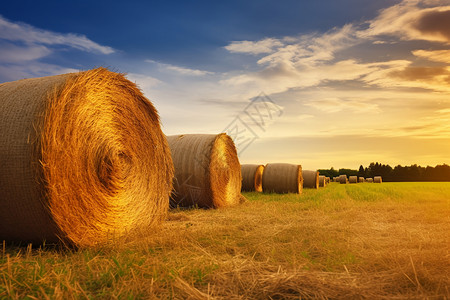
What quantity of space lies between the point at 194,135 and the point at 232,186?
1906mm

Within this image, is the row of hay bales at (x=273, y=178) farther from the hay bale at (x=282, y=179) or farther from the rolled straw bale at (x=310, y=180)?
the rolled straw bale at (x=310, y=180)

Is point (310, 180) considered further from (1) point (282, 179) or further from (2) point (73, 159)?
(2) point (73, 159)

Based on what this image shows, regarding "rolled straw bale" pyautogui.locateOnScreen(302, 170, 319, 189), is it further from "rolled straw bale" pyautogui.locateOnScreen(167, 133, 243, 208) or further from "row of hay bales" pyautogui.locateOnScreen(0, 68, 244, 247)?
"row of hay bales" pyautogui.locateOnScreen(0, 68, 244, 247)

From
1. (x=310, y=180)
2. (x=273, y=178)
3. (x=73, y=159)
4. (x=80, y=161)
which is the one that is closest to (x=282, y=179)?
(x=273, y=178)

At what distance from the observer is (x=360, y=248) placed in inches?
→ 184

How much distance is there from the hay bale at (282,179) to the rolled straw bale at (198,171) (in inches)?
228

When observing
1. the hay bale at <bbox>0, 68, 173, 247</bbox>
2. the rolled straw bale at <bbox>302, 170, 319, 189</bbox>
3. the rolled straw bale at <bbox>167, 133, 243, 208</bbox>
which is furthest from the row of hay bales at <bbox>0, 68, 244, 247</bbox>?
the rolled straw bale at <bbox>302, 170, 319, 189</bbox>

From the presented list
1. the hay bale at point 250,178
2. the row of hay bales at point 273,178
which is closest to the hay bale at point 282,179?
the row of hay bales at point 273,178

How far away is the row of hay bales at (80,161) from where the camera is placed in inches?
158

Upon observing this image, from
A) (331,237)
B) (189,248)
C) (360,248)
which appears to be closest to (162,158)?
(189,248)

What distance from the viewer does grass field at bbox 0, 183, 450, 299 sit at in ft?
9.62

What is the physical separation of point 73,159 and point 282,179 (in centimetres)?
1174

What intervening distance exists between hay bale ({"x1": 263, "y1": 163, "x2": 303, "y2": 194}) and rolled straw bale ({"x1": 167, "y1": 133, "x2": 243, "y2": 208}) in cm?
579

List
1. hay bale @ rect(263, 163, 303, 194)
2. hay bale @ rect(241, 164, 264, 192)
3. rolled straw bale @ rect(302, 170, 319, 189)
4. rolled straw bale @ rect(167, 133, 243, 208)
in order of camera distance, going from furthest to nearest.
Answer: rolled straw bale @ rect(302, 170, 319, 189) → hay bale @ rect(241, 164, 264, 192) → hay bale @ rect(263, 163, 303, 194) → rolled straw bale @ rect(167, 133, 243, 208)
